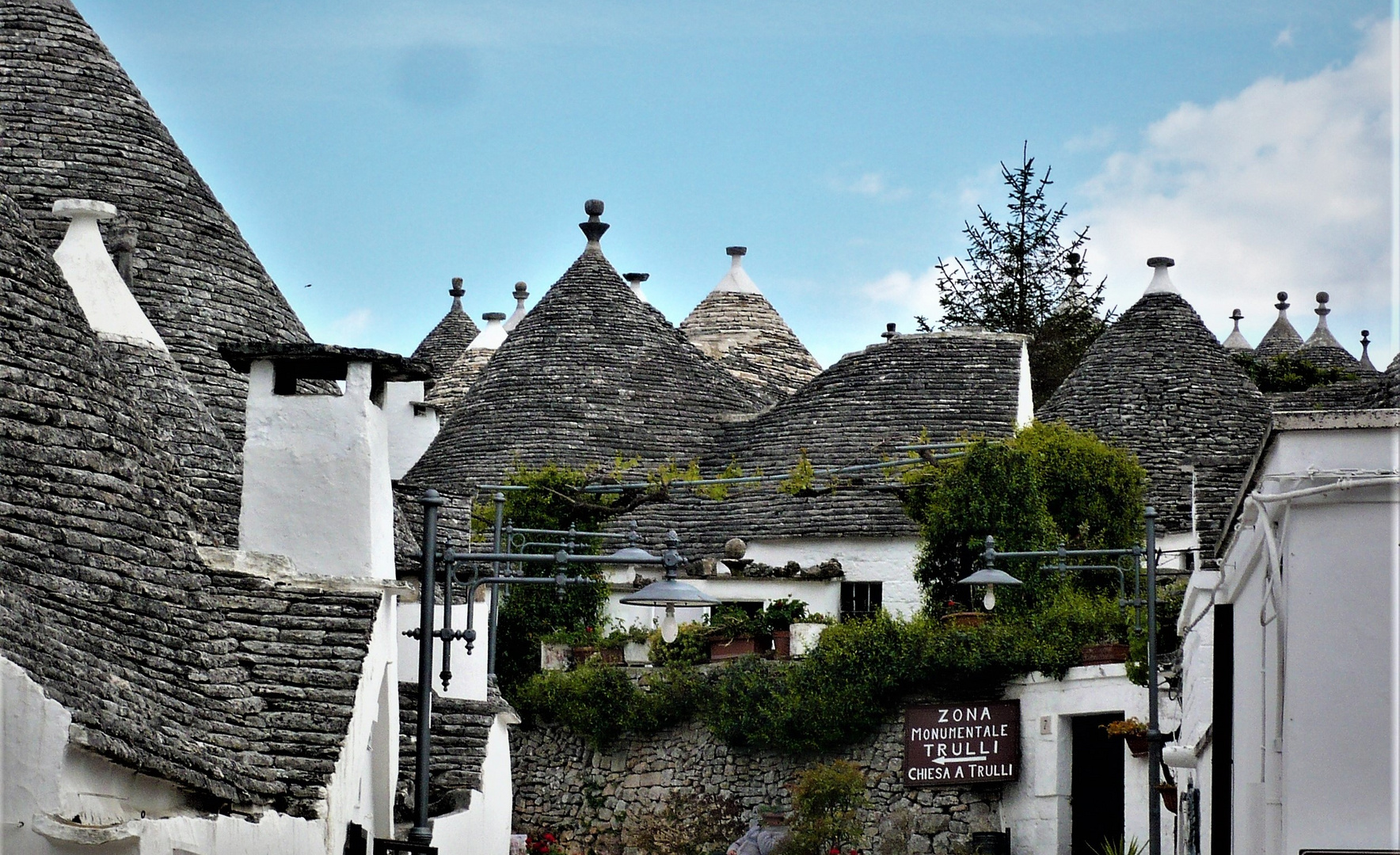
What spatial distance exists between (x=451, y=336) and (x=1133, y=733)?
1186 inches

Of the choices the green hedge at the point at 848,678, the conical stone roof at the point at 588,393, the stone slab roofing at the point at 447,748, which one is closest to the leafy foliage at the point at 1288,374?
the conical stone roof at the point at 588,393

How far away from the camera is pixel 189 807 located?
1121 cm

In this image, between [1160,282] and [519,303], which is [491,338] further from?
[1160,282]

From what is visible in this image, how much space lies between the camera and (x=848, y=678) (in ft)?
84.6

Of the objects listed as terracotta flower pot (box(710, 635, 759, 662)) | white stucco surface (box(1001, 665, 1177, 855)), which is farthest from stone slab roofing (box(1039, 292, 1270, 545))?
terracotta flower pot (box(710, 635, 759, 662))

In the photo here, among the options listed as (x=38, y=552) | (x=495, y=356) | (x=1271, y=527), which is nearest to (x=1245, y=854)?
(x=1271, y=527)

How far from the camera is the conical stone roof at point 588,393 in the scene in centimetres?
3344

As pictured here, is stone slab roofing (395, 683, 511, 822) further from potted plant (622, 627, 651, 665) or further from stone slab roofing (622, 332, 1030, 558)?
stone slab roofing (622, 332, 1030, 558)

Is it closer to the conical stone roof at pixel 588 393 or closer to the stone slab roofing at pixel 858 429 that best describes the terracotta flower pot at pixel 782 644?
the stone slab roofing at pixel 858 429

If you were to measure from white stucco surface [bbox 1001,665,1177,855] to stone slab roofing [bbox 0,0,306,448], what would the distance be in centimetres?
935

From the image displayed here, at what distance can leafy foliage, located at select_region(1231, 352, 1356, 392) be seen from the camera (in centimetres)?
4369

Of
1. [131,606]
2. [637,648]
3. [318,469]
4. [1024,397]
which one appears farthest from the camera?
[1024,397]

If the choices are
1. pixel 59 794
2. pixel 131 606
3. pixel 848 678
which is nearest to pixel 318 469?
pixel 131 606

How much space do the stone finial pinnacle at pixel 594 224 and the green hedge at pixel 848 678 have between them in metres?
12.0
